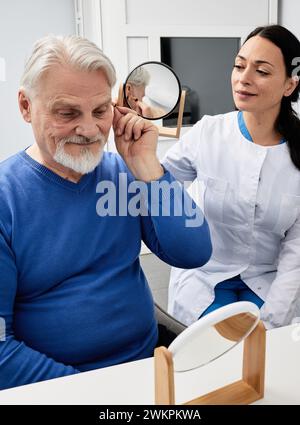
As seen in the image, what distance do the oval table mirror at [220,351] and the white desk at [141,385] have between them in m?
0.04

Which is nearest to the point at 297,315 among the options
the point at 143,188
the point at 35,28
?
the point at 143,188

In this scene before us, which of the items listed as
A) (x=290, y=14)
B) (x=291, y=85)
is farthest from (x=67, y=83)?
(x=290, y=14)

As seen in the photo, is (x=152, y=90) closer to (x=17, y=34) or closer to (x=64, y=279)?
(x=64, y=279)

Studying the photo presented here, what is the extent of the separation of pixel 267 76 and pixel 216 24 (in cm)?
194

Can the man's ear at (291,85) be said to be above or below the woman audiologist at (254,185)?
above

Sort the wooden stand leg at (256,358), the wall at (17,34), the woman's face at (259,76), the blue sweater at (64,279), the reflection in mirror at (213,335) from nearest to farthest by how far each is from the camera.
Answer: the reflection in mirror at (213,335), the wooden stand leg at (256,358), the blue sweater at (64,279), the woman's face at (259,76), the wall at (17,34)

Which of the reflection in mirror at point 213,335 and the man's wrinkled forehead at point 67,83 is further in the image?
the man's wrinkled forehead at point 67,83

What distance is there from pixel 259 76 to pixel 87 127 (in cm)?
72

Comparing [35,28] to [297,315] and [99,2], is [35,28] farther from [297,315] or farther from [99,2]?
[297,315]

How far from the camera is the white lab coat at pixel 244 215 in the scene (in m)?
1.57

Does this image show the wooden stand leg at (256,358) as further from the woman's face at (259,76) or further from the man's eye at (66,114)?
the woman's face at (259,76)

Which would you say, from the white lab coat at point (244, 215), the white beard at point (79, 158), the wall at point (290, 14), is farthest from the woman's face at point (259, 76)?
the wall at point (290, 14)

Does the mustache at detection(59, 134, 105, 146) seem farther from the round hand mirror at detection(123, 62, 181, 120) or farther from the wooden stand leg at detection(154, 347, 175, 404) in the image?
the wooden stand leg at detection(154, 347, 175, 404)

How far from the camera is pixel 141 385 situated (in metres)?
0.82
